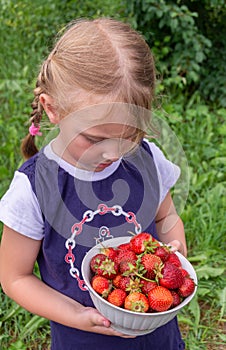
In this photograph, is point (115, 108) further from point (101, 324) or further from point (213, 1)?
point (213, 1)

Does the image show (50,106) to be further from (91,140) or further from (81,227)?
(81,227)

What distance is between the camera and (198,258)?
101 inches

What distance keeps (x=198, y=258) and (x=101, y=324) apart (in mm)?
1362

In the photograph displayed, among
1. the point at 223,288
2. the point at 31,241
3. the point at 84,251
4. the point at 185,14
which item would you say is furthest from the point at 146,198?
the point at 185,14

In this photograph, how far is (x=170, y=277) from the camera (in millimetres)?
1237

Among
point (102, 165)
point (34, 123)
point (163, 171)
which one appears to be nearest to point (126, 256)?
point (102, 165)

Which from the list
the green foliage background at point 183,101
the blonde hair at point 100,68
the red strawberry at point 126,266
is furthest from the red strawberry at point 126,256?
the green foliage background at point 183,101

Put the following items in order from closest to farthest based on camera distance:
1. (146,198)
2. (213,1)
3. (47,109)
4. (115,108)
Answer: (115,108)
(47,109)
(146,198)
(213,1)

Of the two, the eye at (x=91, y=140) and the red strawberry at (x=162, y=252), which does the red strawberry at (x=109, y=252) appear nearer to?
the red strawberry at (x=162, y=252)

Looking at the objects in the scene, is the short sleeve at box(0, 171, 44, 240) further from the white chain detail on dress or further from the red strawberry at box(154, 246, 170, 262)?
the red strawberry at box(154, 246, 170, 262)

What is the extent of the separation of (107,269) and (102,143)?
30 centimetres

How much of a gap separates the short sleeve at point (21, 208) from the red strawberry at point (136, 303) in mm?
318

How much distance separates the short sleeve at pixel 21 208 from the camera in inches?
52.2

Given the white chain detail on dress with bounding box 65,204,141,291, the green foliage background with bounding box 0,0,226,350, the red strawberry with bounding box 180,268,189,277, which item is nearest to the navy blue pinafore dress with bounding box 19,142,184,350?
the white chain detail on dress with bounding box 65,204,141,291
